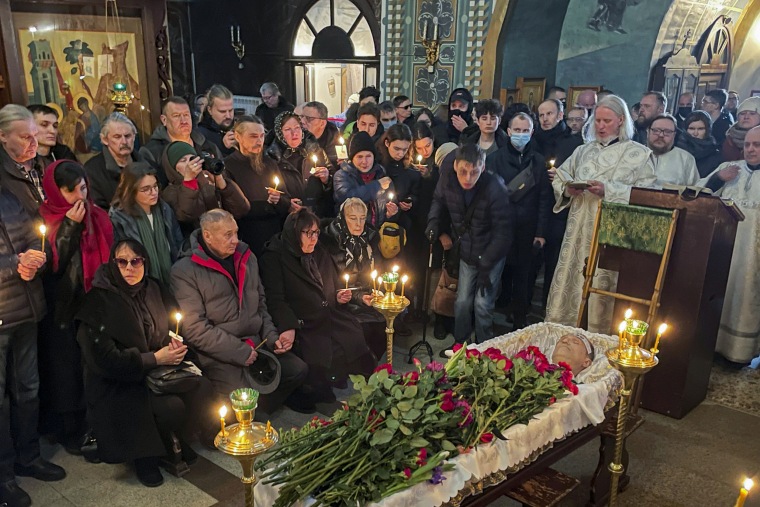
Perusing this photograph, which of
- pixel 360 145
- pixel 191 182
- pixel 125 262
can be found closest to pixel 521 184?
pixel 360 145

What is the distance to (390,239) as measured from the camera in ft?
18.0

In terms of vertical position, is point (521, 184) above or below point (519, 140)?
below

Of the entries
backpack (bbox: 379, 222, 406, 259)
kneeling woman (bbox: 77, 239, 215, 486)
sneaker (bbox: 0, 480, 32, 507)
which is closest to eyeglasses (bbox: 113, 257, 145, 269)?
kneeling woman (bbox: 77, 239, 215, 486)

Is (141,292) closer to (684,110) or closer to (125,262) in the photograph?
(125,262)

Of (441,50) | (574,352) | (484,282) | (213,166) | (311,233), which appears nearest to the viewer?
(574,352)

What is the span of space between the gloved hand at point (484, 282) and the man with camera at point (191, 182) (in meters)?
2.17

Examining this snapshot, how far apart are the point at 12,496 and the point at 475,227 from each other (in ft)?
12.1

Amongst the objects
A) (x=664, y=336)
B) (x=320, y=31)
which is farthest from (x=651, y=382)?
(x=320, y=31)

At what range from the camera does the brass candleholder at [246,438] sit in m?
2.12

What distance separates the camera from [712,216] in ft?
14.4

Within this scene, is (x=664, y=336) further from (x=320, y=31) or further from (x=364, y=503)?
(x=320, y=31)

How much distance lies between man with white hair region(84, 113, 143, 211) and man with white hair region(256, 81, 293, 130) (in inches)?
131

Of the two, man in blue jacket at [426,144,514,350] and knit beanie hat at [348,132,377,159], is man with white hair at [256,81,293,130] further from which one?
man in blue jacket at [426,144,514,350]

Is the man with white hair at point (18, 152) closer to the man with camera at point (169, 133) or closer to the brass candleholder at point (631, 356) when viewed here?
the man with camera at point (169, 133)
